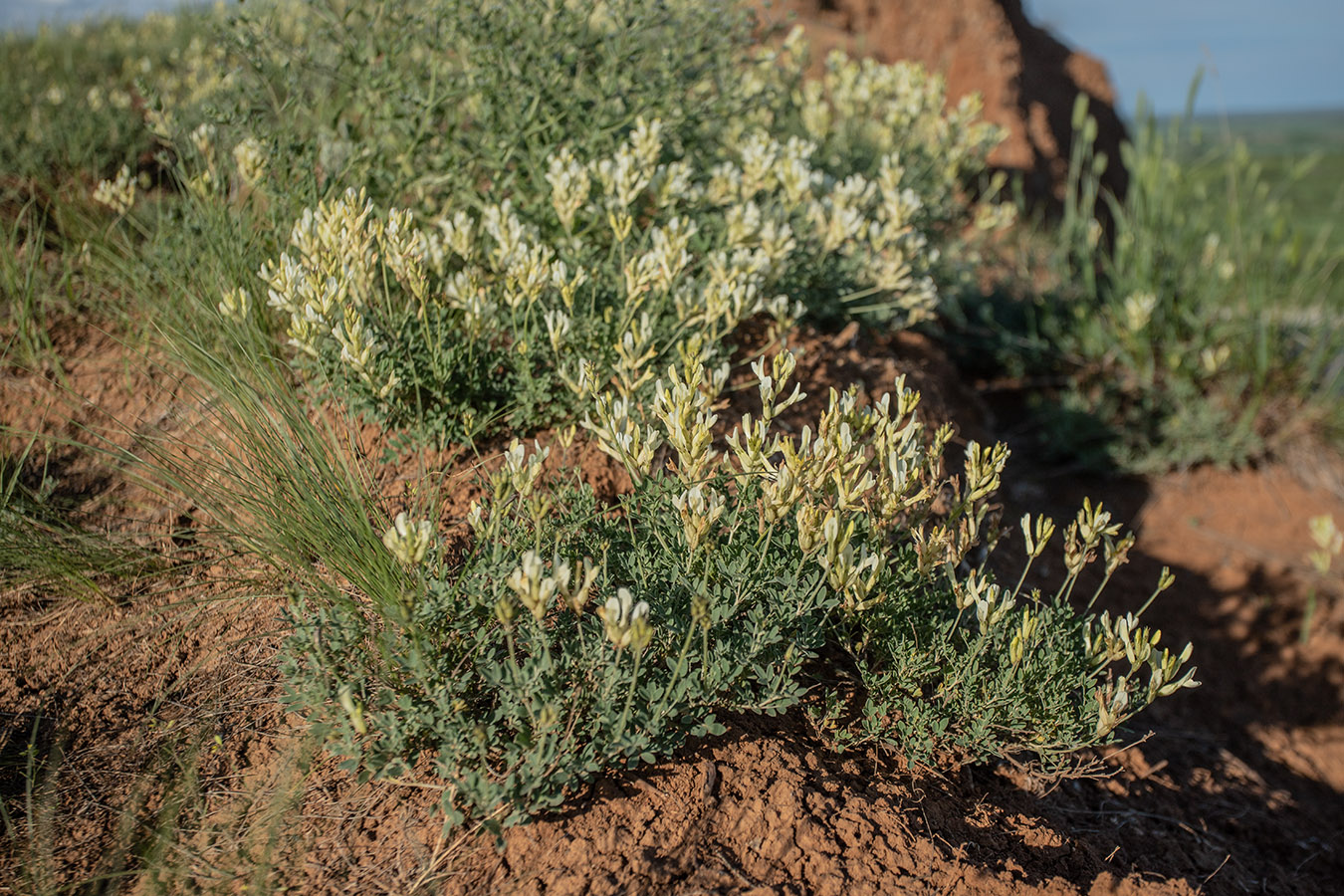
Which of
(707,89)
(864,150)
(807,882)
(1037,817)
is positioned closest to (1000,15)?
(864,150)

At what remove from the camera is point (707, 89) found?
13.4 ft

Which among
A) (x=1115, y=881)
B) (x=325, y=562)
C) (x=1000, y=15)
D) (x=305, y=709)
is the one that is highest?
(x=1000, y=15)

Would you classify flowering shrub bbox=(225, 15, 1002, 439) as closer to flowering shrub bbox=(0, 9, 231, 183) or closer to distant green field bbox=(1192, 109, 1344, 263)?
flowering shrub bbox=(0, 9, 231, 183)

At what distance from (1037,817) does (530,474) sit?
5.15 feet

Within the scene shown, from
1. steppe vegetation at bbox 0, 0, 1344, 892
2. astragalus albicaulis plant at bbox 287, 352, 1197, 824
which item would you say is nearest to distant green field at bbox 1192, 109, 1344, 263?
steppe vegetation at bbox 0, 0, 1344, 892

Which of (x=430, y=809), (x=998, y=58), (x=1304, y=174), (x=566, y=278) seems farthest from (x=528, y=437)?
(x=998, y=58)

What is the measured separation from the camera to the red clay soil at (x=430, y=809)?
1.77 meters

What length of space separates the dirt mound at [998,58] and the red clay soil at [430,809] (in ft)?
20.8

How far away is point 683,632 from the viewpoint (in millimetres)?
1975

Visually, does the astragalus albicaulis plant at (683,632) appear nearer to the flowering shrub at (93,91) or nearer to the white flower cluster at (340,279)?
the white flower cluster at (340,279)

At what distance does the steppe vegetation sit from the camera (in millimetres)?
1900

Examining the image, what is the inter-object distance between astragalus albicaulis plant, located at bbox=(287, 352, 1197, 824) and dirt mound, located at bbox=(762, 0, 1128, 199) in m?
6.38

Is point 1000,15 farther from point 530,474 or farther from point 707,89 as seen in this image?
point 530,474

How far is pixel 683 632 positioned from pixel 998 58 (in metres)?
7.66
